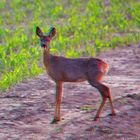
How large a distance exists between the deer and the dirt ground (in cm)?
27

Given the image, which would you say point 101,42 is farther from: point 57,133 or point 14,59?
point 57,133

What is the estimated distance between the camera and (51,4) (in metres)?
19.7

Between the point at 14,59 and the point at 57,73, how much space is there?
3826 mm

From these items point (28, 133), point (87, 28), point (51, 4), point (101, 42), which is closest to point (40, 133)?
point (28, 133)

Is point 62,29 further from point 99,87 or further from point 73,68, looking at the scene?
point 99,87

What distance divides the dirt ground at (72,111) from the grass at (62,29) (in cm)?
72

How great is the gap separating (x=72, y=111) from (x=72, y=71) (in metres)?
0.76

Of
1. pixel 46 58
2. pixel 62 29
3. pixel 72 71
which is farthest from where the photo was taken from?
pixel 62 29

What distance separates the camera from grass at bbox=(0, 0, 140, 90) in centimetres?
1310

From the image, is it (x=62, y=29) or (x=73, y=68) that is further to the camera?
(x=62, y=29)

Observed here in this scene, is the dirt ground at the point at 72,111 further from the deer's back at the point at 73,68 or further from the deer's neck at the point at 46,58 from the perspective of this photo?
the deer's neck at the point at 46,58

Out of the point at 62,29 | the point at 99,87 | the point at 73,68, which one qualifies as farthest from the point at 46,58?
the point at 62,29

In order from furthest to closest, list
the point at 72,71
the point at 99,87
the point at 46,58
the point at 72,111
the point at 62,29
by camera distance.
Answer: the point at 62,29, the point at 72,111, the point at 46,58, the point at 72,71, the point at 99,87

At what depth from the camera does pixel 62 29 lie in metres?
16.4
